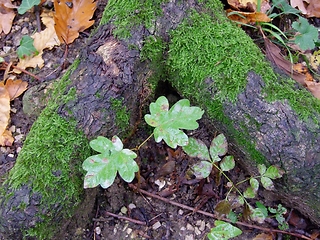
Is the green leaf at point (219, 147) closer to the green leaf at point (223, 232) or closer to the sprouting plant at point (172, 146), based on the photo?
the sprouting plant at point (172, 146)

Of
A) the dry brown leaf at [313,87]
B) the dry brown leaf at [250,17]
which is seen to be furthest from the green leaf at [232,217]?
the dry brown leaf at [250,17]

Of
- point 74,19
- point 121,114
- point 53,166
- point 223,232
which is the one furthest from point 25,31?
point 223,232

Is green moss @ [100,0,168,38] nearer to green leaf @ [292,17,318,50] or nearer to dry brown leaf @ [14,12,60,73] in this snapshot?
dry brown leaf @ [14,12,60,73]

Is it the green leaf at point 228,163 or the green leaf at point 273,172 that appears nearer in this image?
the green leaf at point 273,172

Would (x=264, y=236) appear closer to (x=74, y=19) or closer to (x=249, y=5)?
(x=249, y=5)

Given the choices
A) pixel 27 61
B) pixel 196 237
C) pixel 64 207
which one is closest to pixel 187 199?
pixel 196 237

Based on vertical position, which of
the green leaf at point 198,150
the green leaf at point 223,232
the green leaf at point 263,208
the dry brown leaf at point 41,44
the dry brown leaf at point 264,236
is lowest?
the dry brown leaf at point 264,236

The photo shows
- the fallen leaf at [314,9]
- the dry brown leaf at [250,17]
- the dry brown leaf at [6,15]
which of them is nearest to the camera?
the dry brown leaf at [250,17]

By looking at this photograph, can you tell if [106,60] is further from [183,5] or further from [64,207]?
[64,207]
